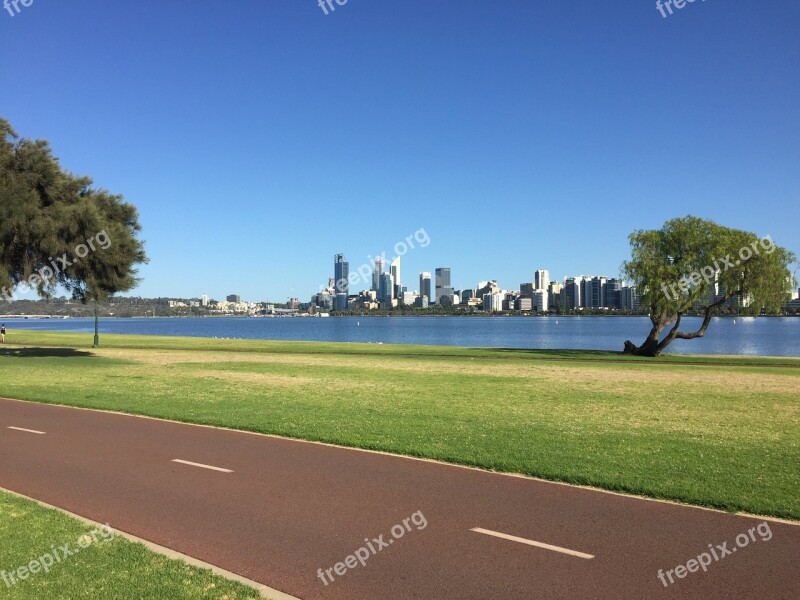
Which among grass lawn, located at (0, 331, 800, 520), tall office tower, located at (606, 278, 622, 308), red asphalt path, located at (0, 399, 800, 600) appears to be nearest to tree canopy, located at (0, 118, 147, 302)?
grass lawn, located at (0, 331, 800, 520)

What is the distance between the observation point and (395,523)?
307 inches

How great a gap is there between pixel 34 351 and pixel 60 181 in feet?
39.8

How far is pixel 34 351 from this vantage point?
41.7 m

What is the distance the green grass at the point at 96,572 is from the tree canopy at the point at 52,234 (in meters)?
29.0

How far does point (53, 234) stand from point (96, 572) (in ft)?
101

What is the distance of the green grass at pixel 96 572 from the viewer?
18.8 ft

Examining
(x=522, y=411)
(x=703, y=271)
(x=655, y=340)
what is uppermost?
(x=703, y=271)

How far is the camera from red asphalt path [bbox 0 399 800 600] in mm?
6121

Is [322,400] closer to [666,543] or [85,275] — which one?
[666,543]

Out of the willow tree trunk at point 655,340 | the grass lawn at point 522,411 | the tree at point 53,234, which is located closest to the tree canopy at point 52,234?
the tree at point 53,234

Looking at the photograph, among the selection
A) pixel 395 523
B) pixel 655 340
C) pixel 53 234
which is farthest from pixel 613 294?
pixel 395 523

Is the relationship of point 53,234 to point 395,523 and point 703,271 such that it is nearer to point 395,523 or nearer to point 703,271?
point 395,523

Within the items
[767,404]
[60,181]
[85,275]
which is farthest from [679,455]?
[60,181]

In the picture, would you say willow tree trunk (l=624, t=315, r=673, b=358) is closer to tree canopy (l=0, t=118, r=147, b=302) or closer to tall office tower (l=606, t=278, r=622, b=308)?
tree canopy (l=0, t=118, r=147, b=302)
